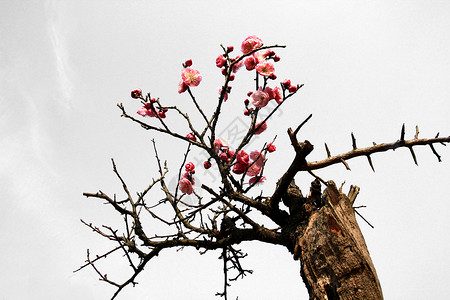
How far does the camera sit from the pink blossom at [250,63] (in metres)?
3.19

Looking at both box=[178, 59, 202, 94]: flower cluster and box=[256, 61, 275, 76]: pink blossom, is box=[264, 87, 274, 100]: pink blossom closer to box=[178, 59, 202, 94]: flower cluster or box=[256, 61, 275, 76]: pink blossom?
box=[256, 61, 275, 76]: pink blossom

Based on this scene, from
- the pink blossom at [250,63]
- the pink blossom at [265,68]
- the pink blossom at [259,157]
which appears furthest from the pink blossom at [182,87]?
the pink blossom at [259,157]

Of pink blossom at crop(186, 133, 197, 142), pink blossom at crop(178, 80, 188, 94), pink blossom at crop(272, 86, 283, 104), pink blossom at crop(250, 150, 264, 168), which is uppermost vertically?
pink blossom at crop(178, 80, 188, 94)

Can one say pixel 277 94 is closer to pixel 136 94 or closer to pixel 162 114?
pixel 162 114

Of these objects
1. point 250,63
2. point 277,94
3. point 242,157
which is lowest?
point 242,157

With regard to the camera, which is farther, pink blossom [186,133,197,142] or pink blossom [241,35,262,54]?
pink blossom [186,133,197,142]

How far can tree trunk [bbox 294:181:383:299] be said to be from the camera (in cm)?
187

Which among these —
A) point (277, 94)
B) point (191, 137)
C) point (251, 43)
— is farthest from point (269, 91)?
point (191, 137)

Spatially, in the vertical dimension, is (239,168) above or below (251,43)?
below

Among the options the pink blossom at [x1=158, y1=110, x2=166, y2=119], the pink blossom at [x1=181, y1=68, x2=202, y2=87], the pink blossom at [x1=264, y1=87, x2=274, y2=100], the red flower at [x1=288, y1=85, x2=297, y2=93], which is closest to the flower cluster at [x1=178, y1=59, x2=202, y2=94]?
the pink blossom at [x1=181, y1=68, x2=202, y2=87]

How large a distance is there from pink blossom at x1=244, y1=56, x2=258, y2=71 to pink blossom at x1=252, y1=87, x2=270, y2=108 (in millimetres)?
281

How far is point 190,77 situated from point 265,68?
84 cm

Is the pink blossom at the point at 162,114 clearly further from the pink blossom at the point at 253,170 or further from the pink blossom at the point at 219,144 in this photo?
the pink blossom at the point at 253,170

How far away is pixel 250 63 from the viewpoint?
10.5 feet
